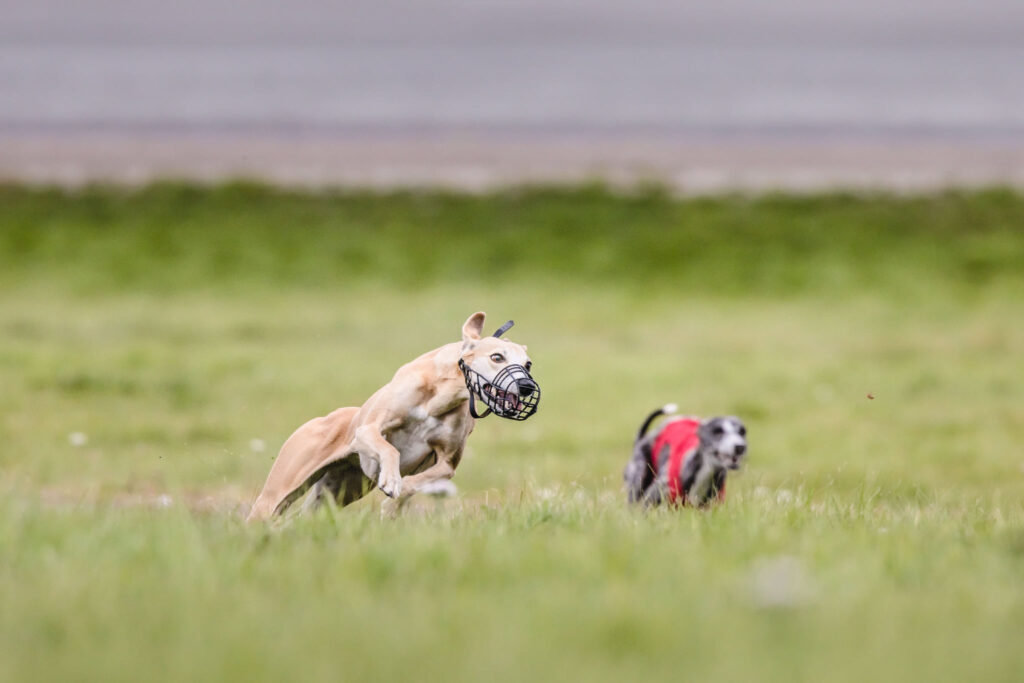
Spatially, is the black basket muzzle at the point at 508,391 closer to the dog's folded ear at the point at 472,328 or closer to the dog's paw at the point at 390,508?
the dog's folded ear at the point at 472,328

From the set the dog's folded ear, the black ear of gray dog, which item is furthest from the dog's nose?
the black ear of gray dog

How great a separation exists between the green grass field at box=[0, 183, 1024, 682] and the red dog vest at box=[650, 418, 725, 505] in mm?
448

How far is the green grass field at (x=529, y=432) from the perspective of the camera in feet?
11.2

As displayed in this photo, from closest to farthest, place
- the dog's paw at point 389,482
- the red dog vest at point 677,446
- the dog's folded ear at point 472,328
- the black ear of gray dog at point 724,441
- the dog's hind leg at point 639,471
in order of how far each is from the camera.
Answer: the dog's paw at point 389,482, the dog's folded ear at point 472,328, the black ear of gray dog at point 724,441, the red dog vest at point 677,446, the dog's hind leg at point 639,471

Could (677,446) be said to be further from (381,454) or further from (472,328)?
(381,454)

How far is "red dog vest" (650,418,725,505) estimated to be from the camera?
7.92m

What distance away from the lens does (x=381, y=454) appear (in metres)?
5.17

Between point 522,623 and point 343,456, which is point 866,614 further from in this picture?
point 343,456

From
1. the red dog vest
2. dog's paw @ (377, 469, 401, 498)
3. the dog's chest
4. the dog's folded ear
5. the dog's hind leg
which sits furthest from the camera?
the dog's hind leg

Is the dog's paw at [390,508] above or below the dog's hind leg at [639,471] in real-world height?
below

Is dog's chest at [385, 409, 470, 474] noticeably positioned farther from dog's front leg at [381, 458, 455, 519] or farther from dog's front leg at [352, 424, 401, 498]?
dog's front leg at [352, 424, 401, 498]

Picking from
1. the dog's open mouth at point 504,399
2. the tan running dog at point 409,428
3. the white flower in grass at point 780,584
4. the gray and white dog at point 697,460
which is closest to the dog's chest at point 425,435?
the tan running dog at point 409,428

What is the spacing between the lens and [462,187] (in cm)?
2544

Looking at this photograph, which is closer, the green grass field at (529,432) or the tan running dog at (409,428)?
the green grass field at (529,432)
